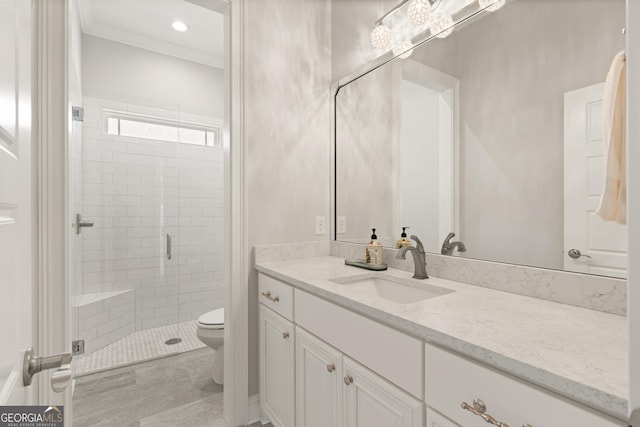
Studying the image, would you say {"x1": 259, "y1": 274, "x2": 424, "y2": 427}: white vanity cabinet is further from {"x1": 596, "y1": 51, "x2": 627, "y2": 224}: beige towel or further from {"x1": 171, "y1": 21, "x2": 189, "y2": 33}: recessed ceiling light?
{"x1": 171, "y1": 21, "x2": 189, "y2": 33}: recessed ceiling light

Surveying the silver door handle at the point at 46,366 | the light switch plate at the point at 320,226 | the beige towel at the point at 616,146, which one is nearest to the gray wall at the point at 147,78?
the light switch plate at the point at 320,226

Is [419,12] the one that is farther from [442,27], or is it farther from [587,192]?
[587,192]

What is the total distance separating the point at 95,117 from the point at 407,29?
275cm

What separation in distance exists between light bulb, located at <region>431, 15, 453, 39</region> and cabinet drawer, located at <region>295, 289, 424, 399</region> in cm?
130

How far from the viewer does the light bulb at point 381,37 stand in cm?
170

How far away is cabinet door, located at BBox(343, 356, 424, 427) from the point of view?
848mm

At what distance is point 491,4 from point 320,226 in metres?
1.39

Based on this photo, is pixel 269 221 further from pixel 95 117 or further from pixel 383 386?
pixel 95 117

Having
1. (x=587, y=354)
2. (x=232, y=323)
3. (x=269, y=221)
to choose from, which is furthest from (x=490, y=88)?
(x=232, y=323)

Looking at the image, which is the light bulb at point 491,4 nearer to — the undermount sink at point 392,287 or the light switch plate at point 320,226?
the undermount sink at point 392,287

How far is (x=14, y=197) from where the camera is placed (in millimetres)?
566

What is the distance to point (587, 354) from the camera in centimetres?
64

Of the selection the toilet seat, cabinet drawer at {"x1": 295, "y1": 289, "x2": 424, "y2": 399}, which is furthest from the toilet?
cabinet drawer at {"x1": 295, "y1": 289, "x2": 424, "y2": 399}

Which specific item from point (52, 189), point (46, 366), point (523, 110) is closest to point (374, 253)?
point (523, 110)
